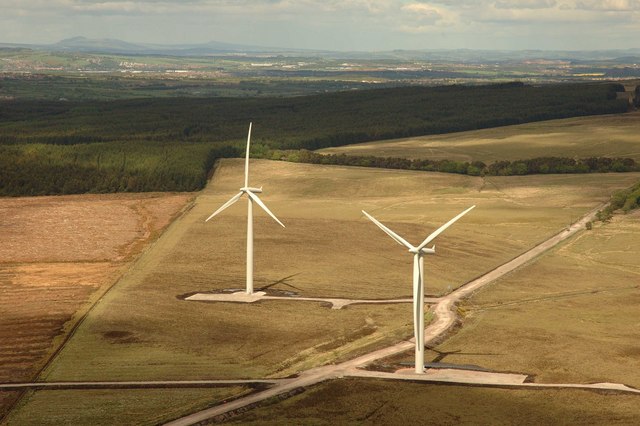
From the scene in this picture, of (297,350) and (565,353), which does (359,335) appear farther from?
(565,353)

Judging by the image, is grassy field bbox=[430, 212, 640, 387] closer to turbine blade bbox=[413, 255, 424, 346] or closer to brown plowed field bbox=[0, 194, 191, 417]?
turbine blade bbox=[413, 255, 424, 346]

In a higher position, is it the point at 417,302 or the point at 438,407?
the point at 417,302

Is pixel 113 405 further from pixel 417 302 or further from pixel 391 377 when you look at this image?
pixel 417 302

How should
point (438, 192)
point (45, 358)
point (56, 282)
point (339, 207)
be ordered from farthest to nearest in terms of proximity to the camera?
point (438, 192) → point (339, 207) → point (56, 282) → point (45, 358)

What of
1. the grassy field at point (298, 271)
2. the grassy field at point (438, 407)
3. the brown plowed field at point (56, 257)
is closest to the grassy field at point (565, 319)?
the grassy field at point (438, 407)

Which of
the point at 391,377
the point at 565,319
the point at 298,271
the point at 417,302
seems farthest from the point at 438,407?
the point at 298,271

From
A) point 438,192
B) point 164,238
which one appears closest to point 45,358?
point 164,238

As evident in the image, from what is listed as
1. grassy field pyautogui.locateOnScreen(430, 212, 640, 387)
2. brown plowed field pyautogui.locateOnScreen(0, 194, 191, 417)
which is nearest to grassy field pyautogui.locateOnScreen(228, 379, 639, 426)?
grassy field pyautogui.locateOnScreen(430, 212, 640, 387)
